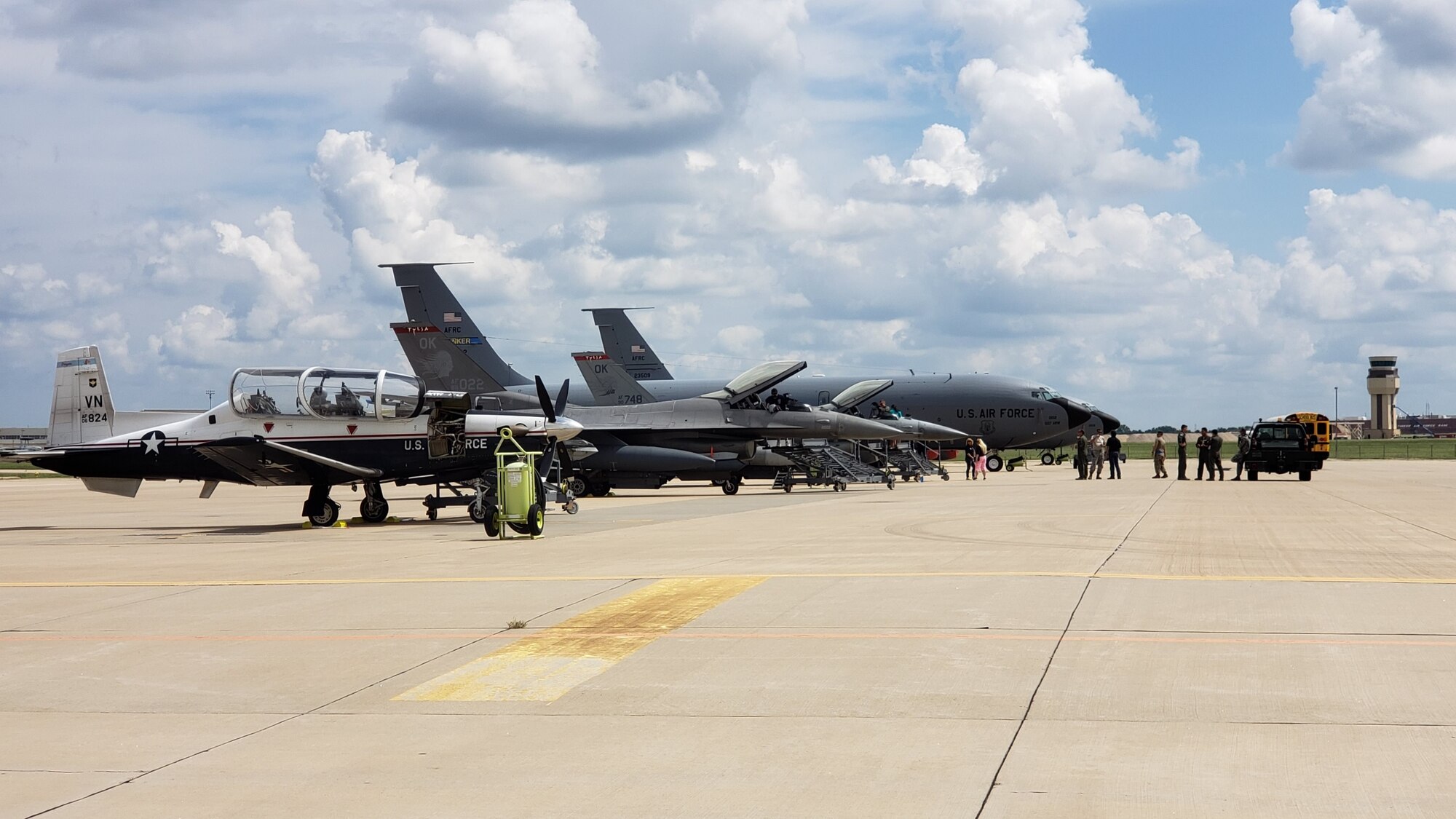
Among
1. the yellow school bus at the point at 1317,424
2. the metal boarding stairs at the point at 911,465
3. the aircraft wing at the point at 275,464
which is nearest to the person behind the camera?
the aircraft wing at the point at 275,464

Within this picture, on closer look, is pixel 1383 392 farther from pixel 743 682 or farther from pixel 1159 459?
pixel 743 682

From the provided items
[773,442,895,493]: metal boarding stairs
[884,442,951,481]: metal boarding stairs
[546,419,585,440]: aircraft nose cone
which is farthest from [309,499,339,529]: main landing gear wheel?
[884,442,951,481]: metal boarding stairs

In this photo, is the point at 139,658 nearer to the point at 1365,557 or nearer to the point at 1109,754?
the point at 1109,754

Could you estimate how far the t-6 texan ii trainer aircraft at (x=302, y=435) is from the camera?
21031mm

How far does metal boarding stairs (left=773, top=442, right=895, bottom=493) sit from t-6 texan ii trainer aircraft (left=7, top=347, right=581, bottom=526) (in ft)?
43.2

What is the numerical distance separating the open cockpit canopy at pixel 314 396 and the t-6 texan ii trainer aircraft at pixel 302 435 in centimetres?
1

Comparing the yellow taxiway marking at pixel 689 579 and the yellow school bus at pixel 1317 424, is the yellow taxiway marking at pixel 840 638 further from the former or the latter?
the yellow school bus at pixel 1317 424

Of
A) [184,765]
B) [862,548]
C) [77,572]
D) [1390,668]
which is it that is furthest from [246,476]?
[1390,668]

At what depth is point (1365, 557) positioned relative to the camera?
13.5 meters

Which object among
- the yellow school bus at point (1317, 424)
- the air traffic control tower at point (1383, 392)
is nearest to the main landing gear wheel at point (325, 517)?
the yellow school bus at point (1317, 424)

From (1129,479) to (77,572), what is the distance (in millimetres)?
33508

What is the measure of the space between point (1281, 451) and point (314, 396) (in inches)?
1124

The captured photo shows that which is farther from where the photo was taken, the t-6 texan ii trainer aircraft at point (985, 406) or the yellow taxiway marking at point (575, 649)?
the t-6 texan ii trainer aircraft at point (985, 406)

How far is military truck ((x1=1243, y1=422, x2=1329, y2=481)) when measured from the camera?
3691 centimetres
